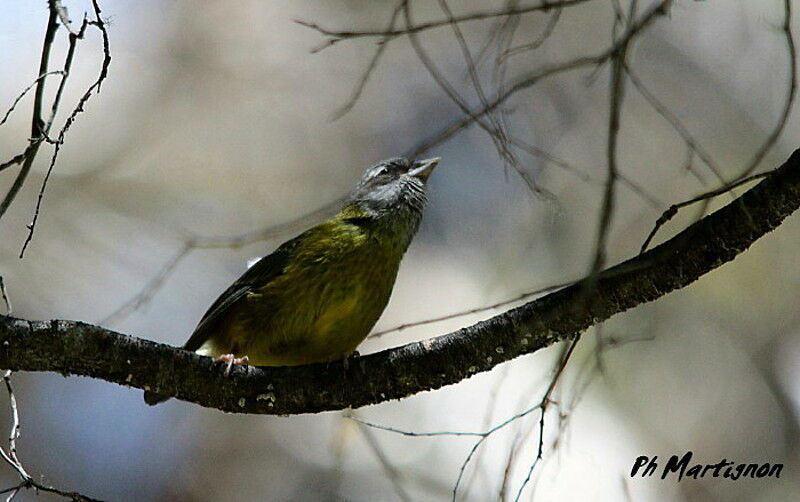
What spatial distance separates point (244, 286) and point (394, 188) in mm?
936

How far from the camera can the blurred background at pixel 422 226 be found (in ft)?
19.1

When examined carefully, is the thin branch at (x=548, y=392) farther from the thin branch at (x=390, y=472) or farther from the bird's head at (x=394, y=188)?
the bird's head at (x=394, y=188)

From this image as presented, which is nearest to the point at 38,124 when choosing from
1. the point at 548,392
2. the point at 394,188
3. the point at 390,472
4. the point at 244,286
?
the point at 548,392

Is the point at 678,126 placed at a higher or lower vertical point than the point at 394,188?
lower

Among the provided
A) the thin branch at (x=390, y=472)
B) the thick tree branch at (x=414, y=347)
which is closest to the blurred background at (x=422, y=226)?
the thin branch at (x=390, y=472)

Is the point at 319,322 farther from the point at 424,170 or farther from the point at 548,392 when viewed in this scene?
the point at 548,392

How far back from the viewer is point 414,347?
295cm

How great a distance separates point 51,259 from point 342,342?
391cm

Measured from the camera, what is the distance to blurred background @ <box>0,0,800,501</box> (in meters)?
5.83

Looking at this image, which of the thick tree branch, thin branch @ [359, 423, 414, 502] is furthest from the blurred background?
the thick tree branch

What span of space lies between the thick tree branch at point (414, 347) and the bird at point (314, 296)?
2.18 ft

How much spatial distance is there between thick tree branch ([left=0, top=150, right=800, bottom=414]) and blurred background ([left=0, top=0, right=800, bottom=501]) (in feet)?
7.62

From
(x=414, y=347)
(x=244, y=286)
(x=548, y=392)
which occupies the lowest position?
(x=548, y=392)

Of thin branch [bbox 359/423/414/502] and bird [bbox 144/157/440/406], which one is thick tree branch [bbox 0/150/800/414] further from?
bird [bbox 144/157/440/406]
